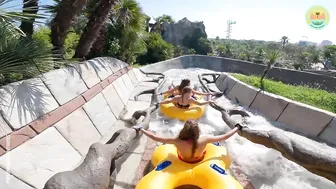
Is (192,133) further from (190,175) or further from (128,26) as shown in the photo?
(128,26)

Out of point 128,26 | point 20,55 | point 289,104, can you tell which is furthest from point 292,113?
point 128,26

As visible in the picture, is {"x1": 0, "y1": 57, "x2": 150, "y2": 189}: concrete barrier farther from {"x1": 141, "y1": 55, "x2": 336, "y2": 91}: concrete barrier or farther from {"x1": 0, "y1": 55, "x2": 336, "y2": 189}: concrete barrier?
{"x1": 141, "y1": 55, "x2": 336, "y2": 91}: concrete barrier

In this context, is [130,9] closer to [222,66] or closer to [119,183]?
[119,183]

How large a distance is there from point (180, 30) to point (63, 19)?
5257cm

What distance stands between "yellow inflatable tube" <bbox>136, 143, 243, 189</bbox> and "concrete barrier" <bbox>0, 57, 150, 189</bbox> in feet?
3.02

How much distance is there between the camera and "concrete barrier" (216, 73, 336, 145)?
6543 millimetres

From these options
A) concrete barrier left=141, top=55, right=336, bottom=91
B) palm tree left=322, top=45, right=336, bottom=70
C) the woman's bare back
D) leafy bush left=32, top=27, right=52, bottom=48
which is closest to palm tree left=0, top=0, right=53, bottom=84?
leafy bush left=32, top=27, right=52, bottom=48

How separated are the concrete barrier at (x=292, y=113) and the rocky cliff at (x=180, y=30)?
4778cm

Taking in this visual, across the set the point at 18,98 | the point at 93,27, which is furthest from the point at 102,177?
the point at 93,27

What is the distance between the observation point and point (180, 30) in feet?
192

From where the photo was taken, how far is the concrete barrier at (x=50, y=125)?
138 inches

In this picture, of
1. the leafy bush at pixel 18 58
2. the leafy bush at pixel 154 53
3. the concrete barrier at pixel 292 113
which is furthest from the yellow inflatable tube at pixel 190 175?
the leafy bush at pixel 154 53

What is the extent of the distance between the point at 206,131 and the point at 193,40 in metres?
53.4

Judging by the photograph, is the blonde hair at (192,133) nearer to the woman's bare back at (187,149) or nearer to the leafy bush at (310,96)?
the woman's bare back at (187,149)
